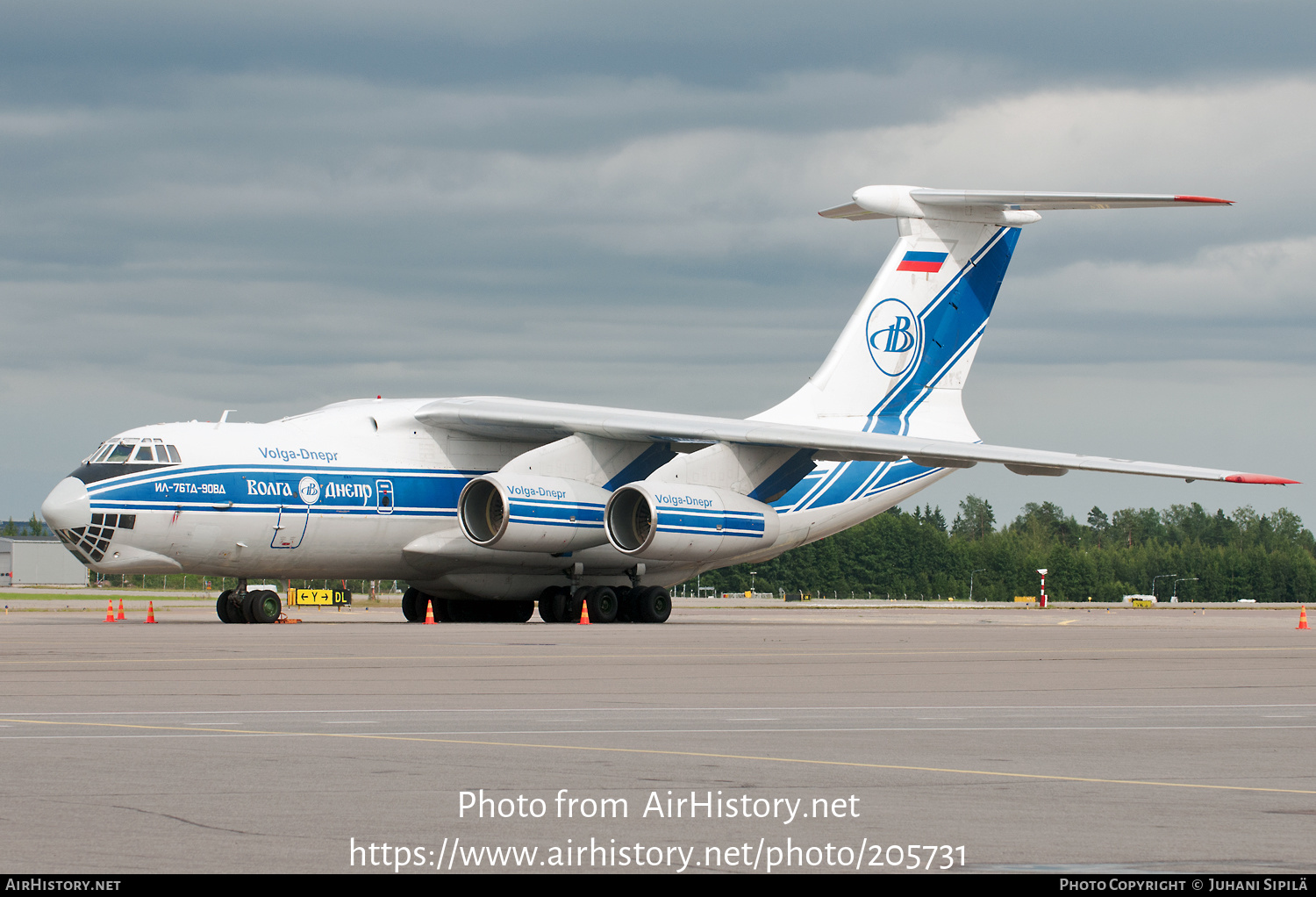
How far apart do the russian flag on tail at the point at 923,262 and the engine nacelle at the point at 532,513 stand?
799cm

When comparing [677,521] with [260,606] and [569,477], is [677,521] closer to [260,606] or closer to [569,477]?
[569,477]

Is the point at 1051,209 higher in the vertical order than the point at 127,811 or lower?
higher

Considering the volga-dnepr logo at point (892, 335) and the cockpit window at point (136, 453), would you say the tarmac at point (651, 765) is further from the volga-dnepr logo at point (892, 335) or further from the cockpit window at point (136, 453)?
the volga-dnepr logo at point (892, 335)

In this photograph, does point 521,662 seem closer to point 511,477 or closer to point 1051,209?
point 511,477

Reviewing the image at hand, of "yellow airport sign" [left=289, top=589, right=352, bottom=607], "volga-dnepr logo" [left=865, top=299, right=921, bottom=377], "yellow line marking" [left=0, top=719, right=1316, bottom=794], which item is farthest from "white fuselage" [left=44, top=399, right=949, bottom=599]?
"yellow airport sign" [left=289, top=589, right=352, bottom=607]

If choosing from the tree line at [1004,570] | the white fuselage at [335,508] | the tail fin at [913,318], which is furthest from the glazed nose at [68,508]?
the tree line at [1004,570]

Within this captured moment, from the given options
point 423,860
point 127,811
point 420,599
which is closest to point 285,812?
point 127,811

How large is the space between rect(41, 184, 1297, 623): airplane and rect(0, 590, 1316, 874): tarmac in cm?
927

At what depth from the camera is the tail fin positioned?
31344 millimetres

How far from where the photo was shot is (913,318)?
105ft

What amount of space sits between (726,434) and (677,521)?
1766 millimetres

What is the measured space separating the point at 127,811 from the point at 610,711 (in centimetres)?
466

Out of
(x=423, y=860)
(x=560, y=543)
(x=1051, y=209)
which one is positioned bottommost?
(x=423, y=860)

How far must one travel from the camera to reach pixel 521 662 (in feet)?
50.8
